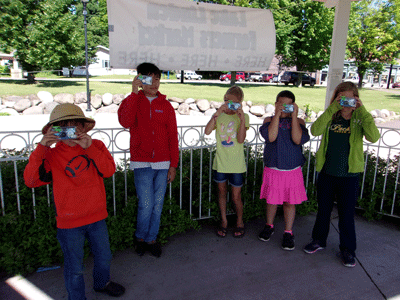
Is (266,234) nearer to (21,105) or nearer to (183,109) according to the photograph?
(183,109)

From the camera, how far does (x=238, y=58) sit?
3.72 meters

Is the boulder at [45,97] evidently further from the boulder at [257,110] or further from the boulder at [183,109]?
the boulder at [257,110]

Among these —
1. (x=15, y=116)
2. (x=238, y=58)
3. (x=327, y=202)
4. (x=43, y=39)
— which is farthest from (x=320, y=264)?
(x=43, y=39)

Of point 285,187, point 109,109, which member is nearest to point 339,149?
point 285,187

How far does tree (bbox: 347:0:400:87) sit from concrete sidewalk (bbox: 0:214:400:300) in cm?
3712

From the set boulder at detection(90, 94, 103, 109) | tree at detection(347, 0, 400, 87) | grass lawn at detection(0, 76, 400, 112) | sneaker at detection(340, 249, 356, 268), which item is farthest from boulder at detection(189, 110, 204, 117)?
tree at detection(347, 0, 400, 87)

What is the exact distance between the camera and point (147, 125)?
2879 mm

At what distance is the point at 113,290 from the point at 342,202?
2.28 meters

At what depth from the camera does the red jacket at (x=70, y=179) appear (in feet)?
7.12

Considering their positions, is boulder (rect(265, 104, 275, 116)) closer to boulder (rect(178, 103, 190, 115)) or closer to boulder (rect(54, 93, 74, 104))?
boulder (rect(178, 103, 190, 115))

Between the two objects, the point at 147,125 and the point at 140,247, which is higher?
the point at 147,125

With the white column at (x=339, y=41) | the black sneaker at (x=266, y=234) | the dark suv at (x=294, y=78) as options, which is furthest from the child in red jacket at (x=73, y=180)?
the dark suv at (x=294, y=78)

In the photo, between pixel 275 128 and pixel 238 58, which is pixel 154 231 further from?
pixel 238 58

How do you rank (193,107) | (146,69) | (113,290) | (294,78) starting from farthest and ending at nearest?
1. (294,78)
2. (193,107)
3. (146,69)
4. (113,290)
